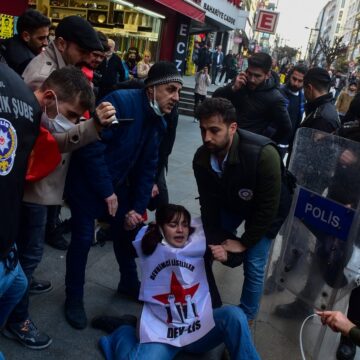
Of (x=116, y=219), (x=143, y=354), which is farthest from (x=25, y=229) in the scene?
(x=143, y=354)

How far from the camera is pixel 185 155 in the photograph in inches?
306

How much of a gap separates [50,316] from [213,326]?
43.4 inches

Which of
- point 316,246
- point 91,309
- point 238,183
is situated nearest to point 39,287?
point 91,309

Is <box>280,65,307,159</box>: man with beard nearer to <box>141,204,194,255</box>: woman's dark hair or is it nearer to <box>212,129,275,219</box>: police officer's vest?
<box>212,129,275,219</box>: police officer's vest

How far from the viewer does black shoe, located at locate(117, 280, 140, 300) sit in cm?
310

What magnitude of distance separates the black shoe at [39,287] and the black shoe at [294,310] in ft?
5.52

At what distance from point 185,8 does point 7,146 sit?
926 centimetres

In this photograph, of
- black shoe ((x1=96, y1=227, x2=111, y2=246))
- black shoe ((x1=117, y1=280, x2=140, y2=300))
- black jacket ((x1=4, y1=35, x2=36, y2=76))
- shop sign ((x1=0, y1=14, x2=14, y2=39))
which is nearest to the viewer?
black shoe ((x1=117, y1=280, x2=140, y2=300))

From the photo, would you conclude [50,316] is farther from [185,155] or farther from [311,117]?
[185,155]

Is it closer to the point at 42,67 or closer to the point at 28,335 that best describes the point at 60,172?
the point at 42,67

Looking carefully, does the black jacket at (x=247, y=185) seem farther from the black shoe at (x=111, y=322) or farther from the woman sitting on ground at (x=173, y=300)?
the black shoe at (x=111, y=322)

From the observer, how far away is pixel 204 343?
2.44 m

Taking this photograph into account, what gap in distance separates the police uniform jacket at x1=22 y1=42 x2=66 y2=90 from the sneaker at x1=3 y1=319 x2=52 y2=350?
1.41 meters

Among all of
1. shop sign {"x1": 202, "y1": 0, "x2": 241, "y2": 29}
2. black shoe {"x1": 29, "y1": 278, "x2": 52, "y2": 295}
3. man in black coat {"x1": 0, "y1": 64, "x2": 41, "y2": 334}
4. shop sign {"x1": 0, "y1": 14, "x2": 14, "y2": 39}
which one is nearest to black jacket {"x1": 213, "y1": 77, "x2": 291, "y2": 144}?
black shoe {"x1": 29, "y1": 278, "x2": 52, "y2": 295}
